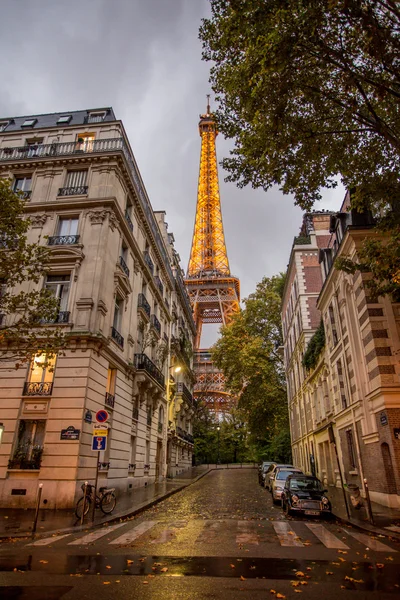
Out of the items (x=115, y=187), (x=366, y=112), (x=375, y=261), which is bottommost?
(x=375, y=261)

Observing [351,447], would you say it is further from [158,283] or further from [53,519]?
[158,283]

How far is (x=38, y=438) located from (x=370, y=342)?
13.8 meters

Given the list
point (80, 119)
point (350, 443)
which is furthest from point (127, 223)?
point (350, 443)

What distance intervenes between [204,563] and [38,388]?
471 inches

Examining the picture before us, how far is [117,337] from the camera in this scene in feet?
66.2

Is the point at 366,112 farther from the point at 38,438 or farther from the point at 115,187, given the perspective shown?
the point at 38,438

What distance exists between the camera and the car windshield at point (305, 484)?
13.1 metres

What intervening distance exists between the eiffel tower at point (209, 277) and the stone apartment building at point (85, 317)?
32361mm

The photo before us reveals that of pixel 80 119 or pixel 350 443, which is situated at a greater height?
pixel 80 119

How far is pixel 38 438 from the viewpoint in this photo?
16062mm

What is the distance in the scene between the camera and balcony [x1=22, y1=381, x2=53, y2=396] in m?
16.4

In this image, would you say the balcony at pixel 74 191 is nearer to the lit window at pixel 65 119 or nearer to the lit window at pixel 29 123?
the lit window at pixel 65 119

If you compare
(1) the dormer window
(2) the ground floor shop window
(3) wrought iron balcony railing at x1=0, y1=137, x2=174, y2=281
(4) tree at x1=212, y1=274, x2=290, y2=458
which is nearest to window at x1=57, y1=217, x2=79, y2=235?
(3) wrought iron balcony railing at x1=0, y1=137, x2=174, y2=281

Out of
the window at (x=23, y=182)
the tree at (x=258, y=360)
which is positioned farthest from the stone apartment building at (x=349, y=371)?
the window at (x=23, y=182)
